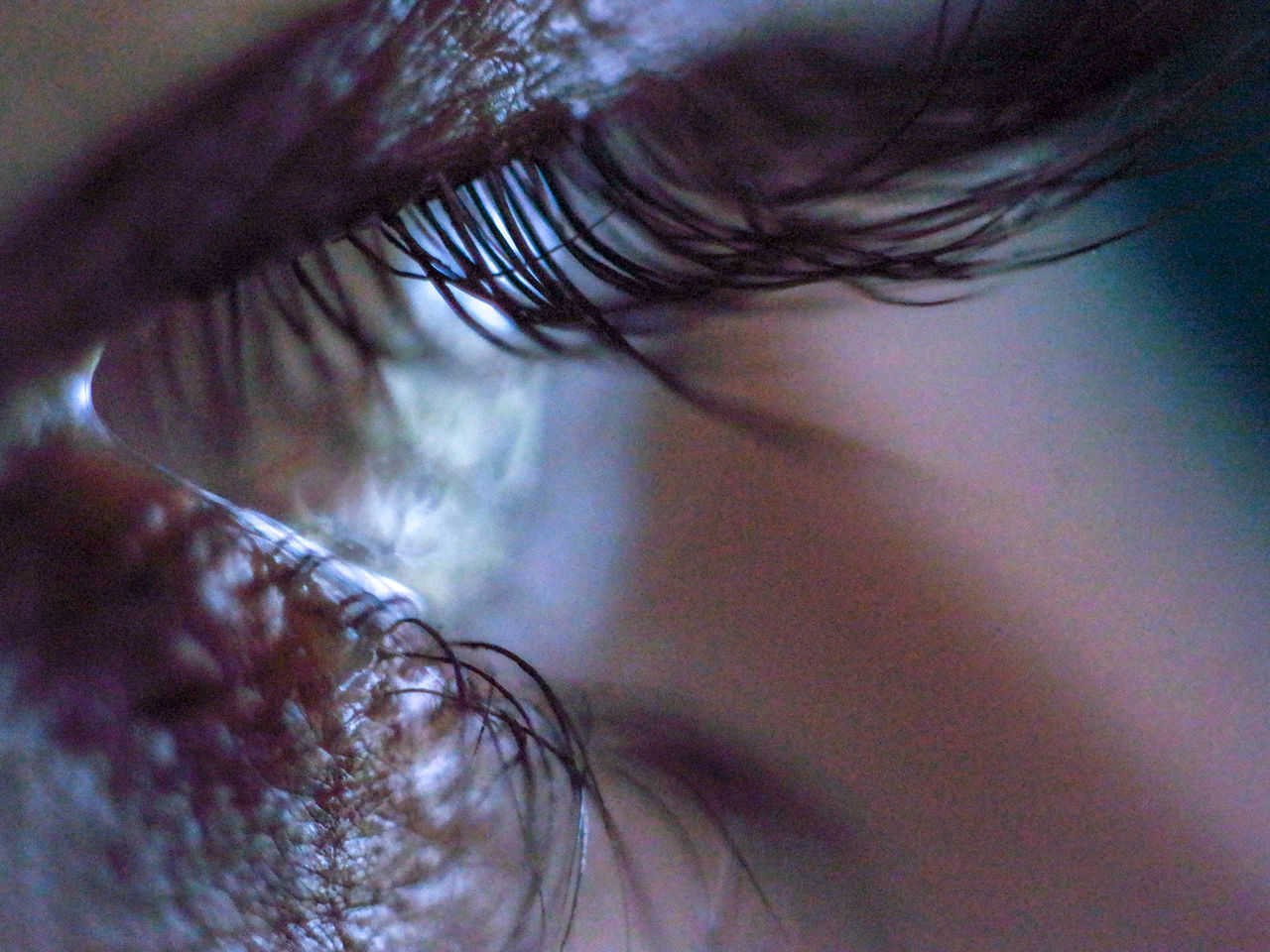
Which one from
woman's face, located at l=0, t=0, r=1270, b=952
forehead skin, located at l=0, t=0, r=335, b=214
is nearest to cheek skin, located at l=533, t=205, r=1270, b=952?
woman's face, located at l=0, t=0, r=1270, b=952

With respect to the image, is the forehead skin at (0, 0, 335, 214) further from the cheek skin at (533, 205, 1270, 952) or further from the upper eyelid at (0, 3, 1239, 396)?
the cheek skin at (533, 205, 1270, 952)

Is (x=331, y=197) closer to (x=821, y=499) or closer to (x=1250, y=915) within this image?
(x=821, y=499)

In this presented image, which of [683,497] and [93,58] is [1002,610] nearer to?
[683,497]

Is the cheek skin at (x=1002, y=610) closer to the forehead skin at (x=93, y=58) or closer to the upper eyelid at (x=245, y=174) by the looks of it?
the upper eyelid at (x=245, y=174)

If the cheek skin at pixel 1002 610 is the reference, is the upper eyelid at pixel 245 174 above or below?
above

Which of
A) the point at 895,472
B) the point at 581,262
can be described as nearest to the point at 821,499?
the point at 895,472

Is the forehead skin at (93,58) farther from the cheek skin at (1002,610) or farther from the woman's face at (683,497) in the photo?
the cheek skin at (1002,610)

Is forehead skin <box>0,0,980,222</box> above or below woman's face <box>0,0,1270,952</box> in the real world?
above

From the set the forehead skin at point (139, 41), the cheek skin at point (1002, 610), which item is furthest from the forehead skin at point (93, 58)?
the cheek skin at point (1002, 610)
